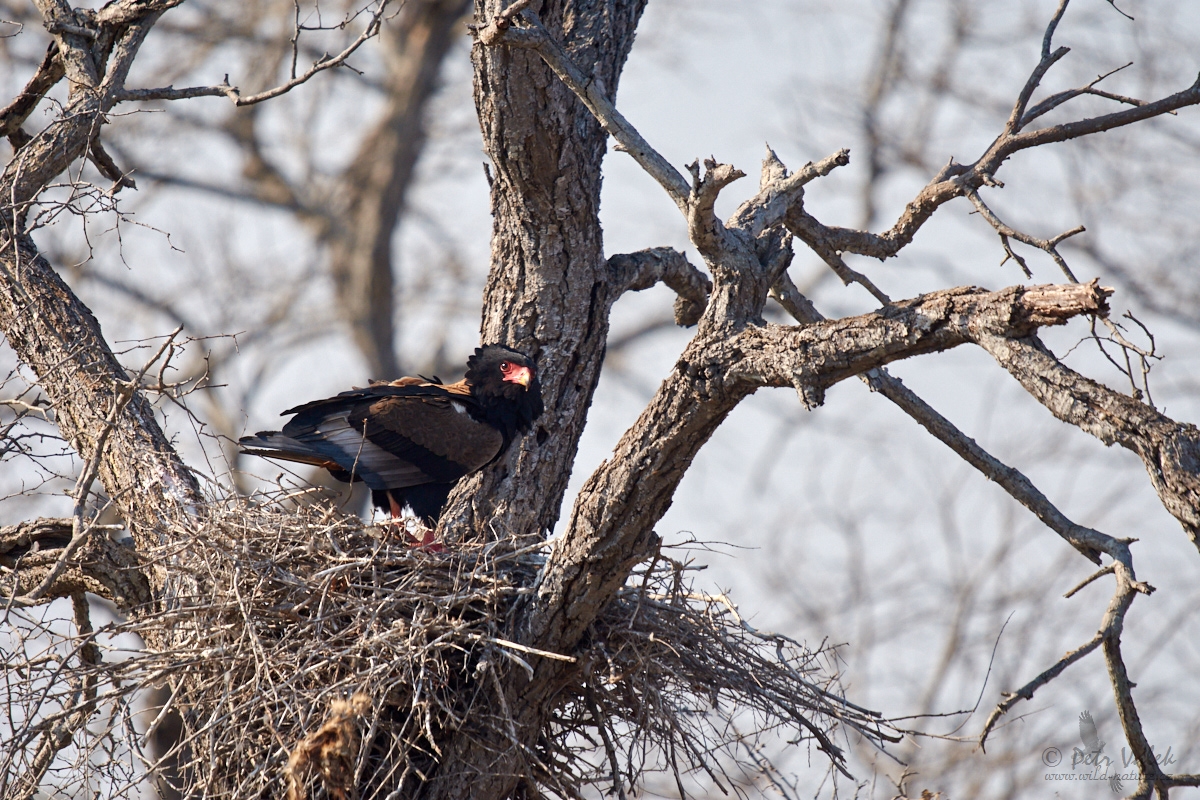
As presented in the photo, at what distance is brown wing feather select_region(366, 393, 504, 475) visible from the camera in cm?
542

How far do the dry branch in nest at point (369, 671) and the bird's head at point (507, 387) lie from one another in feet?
3.03

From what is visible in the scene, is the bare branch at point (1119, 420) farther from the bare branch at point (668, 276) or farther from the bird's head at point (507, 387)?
the bare branch at point (668, 276)

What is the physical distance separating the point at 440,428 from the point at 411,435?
0.15m

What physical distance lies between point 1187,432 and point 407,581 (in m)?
2.55

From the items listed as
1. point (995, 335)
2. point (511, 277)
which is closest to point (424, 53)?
point (511, 277)

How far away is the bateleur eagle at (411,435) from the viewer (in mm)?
5363

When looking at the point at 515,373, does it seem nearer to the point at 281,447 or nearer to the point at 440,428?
the point at 440,428

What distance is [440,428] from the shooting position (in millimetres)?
5562

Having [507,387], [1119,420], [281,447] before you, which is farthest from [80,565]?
[1119,420]

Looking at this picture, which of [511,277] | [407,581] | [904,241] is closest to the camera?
[407,581]

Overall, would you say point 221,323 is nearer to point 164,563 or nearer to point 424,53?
point 424,53

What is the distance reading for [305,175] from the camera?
54.5 feet

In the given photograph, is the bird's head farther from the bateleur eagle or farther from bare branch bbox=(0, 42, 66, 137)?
bare branch bbox=(0, 42, 66, 137)

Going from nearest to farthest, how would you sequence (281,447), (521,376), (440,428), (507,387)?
(521,376) → (507,387) → (281,447) → (440,428)
